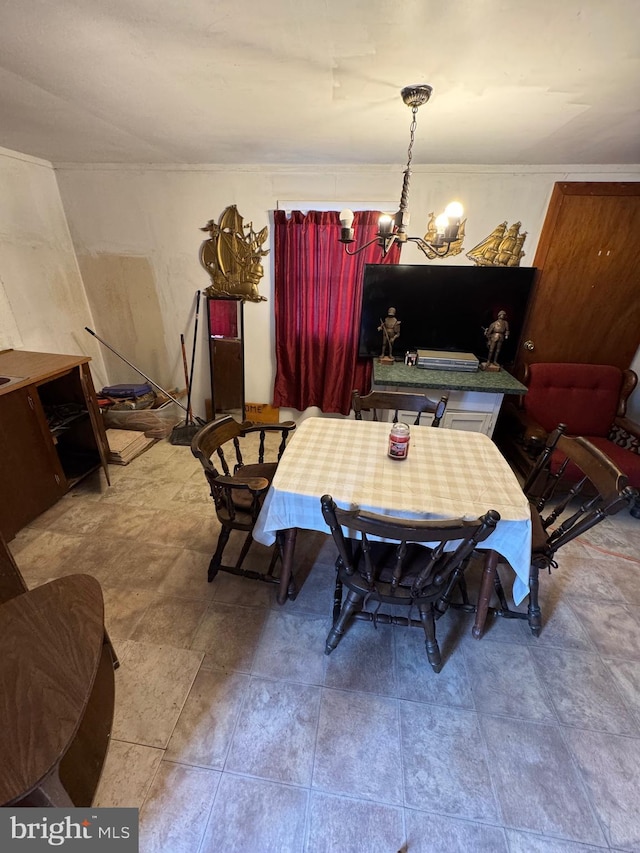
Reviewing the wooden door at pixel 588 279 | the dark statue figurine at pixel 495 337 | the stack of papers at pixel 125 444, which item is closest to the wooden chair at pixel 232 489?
the stack of papers at pixel 125 444

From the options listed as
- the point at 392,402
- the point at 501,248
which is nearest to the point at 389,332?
the point at 392,402

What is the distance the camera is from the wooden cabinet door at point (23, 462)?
1.85 metres

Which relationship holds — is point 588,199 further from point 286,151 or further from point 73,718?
point 73,718

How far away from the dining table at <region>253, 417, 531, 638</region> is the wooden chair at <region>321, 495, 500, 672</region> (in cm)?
14

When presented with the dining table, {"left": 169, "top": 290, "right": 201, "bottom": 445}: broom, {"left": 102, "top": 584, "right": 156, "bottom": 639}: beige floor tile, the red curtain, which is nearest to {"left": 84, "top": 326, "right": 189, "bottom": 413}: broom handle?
{"left": 169, "top": 290, "right": 201, "bottom": 445}: broom

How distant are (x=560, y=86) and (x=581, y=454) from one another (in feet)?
5.04

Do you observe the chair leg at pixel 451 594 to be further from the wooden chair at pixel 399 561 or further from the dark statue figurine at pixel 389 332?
the dark statue figurine at pixel 389 332

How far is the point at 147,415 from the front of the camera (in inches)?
123

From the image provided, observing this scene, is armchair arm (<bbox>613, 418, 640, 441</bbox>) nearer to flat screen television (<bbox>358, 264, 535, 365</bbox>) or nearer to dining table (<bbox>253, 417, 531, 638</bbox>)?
flat screen television (<bbox>358, 264, 535, 365</bbox>)

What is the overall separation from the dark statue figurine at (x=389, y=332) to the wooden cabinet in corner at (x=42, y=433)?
221cm

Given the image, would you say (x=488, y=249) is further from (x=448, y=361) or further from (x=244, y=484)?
(x=244, y=484)

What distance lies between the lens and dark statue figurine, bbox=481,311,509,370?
8.57 ft

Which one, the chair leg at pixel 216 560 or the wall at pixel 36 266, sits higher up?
the wall at pixel 36 266

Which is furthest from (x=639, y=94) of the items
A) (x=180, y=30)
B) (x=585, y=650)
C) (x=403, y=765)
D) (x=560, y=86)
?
(x=403, y=765)
